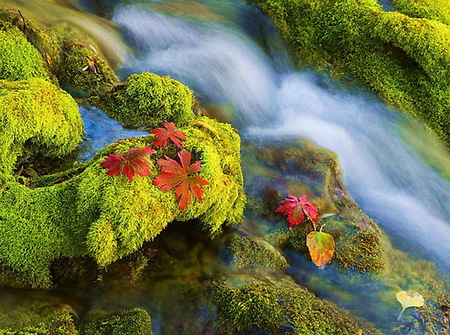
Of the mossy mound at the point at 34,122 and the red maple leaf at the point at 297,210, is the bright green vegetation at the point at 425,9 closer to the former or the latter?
the red maple leaf at the point at 297,210

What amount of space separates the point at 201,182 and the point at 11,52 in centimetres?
272

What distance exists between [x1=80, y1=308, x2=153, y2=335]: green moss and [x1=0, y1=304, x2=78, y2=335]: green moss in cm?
14

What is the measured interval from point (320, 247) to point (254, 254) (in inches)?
26.5

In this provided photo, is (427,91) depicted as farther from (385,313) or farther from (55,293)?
(55,293)

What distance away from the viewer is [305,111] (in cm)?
585

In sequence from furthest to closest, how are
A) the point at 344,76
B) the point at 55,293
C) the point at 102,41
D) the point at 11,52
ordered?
the point at 344,76 < the point at 102,41 < the point at 11,52 < the point at 55,293

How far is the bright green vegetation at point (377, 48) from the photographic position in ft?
19.3

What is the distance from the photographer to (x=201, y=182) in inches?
120

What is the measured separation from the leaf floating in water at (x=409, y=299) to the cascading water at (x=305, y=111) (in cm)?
72

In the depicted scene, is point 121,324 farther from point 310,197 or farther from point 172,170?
point 310,197

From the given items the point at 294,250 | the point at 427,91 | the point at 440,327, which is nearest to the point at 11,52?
the point at 294,250

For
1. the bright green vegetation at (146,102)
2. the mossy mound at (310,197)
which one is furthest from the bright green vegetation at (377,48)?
the bright green vegetation at (146,102)

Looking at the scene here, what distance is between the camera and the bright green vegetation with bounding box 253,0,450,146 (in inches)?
232

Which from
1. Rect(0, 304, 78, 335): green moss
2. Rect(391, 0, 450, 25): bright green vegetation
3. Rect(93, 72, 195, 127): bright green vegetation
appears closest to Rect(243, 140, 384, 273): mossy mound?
Rect(93, 72, 195, 127): bright green vegetation
